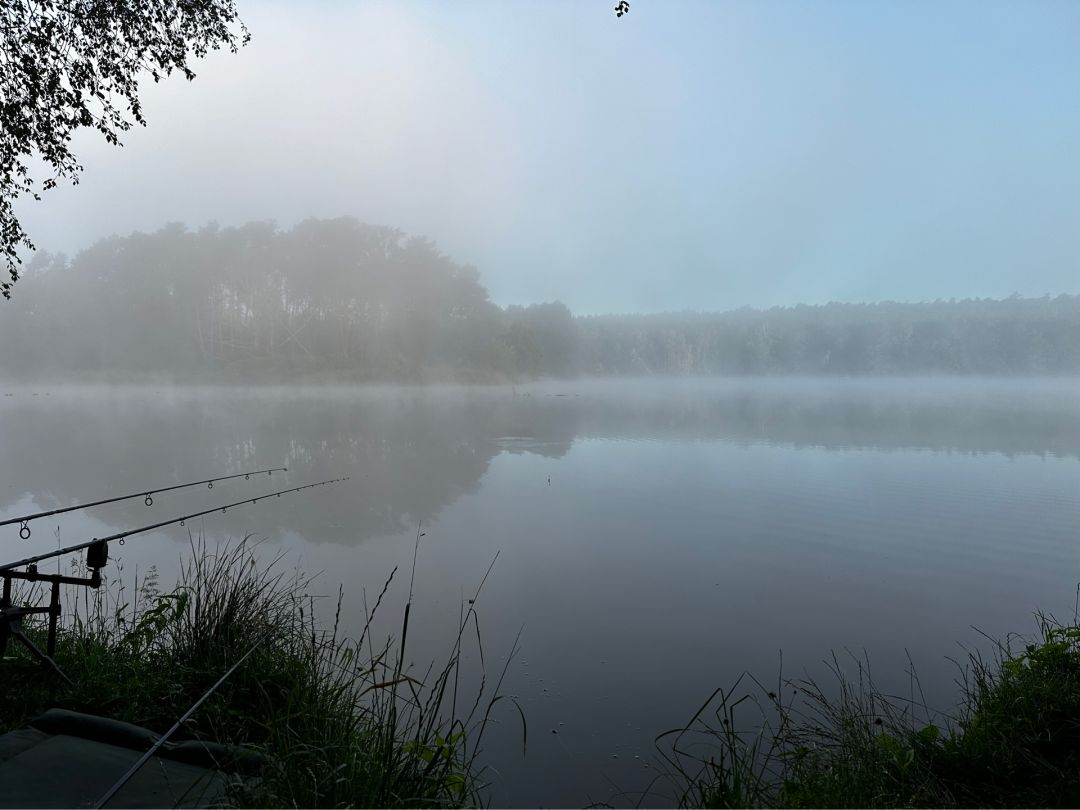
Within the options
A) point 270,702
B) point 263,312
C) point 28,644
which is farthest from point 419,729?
point 263,312

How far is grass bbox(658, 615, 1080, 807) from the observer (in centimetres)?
218

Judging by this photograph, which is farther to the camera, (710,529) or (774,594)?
(710,529)

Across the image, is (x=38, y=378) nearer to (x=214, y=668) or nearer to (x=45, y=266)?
(x=45, y=266)

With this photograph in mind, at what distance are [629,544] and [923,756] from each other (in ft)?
15.6

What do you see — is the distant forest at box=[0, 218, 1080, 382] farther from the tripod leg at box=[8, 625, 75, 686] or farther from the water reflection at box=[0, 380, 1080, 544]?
the tripod leg at box=[8, 625, 75, 686]

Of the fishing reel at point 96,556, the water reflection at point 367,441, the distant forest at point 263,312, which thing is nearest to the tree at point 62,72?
the fishing reel at point 96,556

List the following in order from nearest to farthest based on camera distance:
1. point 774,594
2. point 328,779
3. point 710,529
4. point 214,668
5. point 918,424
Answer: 1. point 328,779
2. point 214,668
3. point 774,594
4. point 710,529
5. point 918,424

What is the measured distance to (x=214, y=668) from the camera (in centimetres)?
282

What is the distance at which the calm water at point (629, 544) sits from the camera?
13.0ft

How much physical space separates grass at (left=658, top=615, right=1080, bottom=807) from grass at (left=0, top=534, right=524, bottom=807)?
0.80m

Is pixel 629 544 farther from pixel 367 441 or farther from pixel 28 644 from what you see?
pixel 367 441

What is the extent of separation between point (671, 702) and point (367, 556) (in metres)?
4.14

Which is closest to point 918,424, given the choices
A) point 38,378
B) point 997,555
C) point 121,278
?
point 997,555

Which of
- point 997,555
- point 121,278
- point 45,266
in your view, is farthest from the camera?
point 45,266
